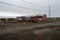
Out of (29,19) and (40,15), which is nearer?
(29,19)

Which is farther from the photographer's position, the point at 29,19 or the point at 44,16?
the point at 44,16

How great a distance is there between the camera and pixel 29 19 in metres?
52.9

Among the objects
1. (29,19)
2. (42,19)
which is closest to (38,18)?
(42,19)

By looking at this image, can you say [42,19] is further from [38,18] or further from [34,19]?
[34,19]

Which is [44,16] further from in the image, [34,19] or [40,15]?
[34,19]

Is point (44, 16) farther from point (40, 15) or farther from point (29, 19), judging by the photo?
point (29, 19)

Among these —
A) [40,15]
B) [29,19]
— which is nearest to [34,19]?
[29,19]

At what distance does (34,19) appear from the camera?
176 ft

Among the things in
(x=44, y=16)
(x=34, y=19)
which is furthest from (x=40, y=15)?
(x=34, y=19)

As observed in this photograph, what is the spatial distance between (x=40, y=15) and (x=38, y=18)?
7.25ft

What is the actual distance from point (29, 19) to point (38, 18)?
6.06 m

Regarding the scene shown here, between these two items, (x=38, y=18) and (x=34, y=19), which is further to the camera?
(x=38, y=18)

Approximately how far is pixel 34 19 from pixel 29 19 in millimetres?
2111

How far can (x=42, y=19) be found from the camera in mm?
57625
